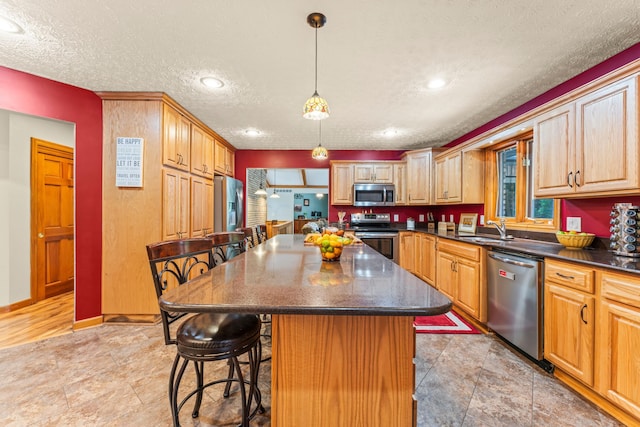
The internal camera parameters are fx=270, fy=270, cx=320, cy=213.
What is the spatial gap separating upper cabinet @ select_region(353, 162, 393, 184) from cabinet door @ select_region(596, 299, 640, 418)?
11.9ft

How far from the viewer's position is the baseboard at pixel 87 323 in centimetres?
269

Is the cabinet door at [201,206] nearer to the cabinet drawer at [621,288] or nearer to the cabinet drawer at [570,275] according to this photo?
the cabinet drawer at [570,275]

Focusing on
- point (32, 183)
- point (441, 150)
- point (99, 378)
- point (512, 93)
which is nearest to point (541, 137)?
point (512, 93)

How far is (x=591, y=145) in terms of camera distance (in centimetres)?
196

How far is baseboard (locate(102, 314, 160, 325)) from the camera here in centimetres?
283

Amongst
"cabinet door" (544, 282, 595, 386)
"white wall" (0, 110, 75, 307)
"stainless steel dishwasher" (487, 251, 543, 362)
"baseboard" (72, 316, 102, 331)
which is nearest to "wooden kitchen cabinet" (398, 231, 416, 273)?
"stainless steel dishwasher" (487, 251, 543, 362)

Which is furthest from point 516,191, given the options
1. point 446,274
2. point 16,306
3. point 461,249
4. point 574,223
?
point 16,306

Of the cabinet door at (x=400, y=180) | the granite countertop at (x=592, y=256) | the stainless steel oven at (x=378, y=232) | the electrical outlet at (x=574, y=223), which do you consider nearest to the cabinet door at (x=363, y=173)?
the cabinet door at (x=400, y=180)

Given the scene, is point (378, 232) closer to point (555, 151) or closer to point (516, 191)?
point (516, 191)

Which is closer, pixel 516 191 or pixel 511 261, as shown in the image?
pixel 511 261

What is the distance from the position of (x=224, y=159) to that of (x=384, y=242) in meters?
3.09

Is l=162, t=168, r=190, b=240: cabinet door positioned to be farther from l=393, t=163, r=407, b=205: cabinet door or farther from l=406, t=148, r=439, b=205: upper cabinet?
l=406, t=148, r=439, b=205: upper cabinet

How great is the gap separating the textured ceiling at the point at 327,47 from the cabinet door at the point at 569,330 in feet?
5.82

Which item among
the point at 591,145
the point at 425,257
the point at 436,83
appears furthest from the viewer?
the point at 425,257
